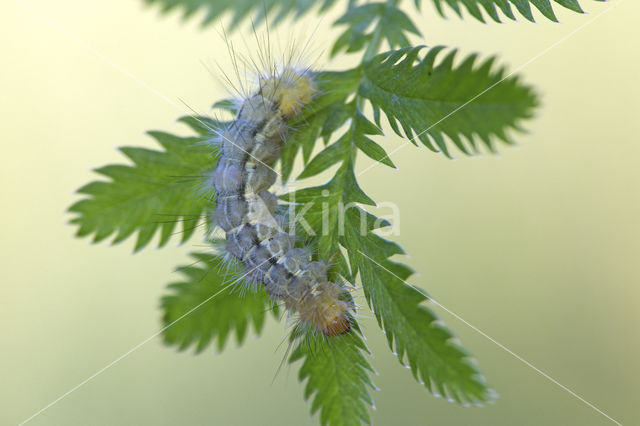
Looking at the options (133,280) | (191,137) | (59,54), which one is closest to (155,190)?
(191,137)

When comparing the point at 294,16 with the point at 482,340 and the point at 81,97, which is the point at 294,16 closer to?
the point at 81,97

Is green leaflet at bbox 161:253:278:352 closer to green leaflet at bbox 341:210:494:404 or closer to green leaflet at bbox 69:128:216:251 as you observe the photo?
green leaflet at bbox 69:128:216:251

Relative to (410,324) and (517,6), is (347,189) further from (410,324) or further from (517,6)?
(517,6)

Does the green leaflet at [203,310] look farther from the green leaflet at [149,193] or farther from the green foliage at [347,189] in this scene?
the green leaflet at [149,193]

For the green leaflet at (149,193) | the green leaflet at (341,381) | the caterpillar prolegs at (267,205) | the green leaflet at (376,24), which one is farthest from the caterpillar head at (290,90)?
the green leaflet at (341,381)

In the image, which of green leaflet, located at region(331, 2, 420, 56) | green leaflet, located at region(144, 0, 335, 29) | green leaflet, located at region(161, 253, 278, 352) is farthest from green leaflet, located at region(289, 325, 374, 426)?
green leaflet, located at region(144, 0, 335, 29)

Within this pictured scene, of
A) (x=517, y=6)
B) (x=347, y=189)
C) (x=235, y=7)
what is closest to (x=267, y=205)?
(x=347, y=189)
